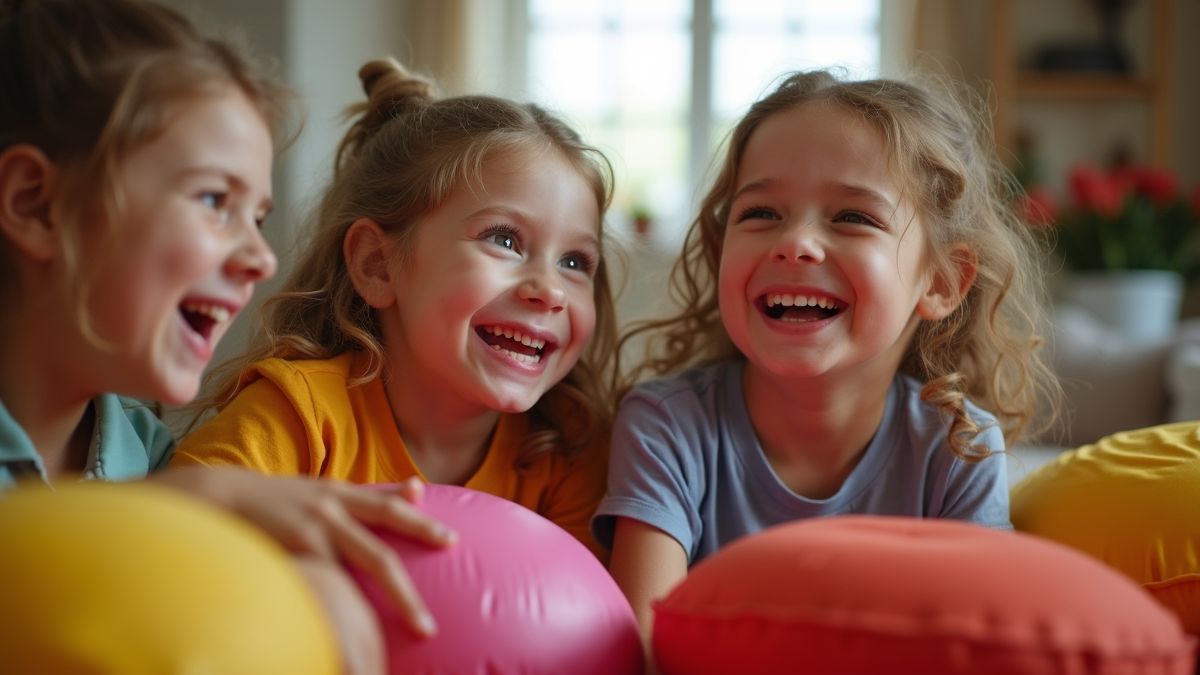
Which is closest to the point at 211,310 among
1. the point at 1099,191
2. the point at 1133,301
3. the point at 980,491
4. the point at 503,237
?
the point at 503,237

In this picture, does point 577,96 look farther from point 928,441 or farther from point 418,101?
point 928,441

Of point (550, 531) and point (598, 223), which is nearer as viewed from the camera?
point (550, 531)

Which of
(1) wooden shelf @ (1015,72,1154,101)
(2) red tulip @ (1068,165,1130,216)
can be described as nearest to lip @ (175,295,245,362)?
(2) red tulip @ (1068,165,1130,216)

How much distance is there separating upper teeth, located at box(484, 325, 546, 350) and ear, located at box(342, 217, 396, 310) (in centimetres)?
15

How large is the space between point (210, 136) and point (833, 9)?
159 inches

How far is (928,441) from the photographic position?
1.40 metres

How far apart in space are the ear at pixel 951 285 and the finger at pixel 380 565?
845 mm

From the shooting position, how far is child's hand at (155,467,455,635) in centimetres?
80

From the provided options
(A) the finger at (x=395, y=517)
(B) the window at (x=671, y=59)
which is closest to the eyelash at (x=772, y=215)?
(A) the finger at (x=395, y=517)

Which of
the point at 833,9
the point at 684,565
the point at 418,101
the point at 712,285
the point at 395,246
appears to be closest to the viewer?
the point at 684,565

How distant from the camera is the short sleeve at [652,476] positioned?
1305 millimetres

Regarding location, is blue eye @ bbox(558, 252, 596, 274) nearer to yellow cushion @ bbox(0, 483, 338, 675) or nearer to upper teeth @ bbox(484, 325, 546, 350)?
upper teeth @ bbox(484, 325, 546, 350)

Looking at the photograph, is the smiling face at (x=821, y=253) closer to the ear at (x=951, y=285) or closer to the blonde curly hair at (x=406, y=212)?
the ear at (x=951, y=285)

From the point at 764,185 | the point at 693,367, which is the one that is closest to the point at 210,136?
the point at 764,185
